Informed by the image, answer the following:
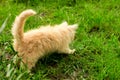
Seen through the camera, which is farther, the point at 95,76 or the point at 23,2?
the point at 23,2

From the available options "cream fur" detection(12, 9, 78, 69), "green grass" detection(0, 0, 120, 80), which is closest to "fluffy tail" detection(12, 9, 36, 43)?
"cream fur" detection(12, 9, 78, 69)

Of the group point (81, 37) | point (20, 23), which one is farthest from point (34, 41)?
point (81, 37)

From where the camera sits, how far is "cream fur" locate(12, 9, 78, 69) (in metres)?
3.49

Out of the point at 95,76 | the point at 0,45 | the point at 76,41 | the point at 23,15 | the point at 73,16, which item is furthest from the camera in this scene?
the point at 73,16

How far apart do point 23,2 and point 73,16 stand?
84 centimetres

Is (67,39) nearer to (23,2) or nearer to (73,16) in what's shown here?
(73,16)

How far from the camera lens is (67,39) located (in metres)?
3.88

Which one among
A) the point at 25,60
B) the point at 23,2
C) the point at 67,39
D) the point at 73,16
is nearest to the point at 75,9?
the point at 73,16

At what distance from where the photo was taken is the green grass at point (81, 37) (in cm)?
390

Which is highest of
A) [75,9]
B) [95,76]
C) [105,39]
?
[75,9]

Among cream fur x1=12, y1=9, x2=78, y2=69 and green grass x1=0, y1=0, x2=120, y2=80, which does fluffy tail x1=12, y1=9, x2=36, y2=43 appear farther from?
green grass x1=0, y1=0, x2=120, y2=80

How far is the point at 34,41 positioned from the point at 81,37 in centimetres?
110

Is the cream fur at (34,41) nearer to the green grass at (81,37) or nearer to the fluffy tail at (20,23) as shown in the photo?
the fluffy tail at (20,23)

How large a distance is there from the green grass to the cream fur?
0.46 ft
